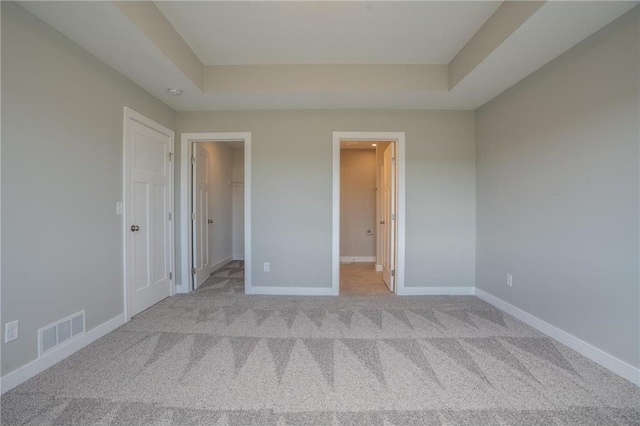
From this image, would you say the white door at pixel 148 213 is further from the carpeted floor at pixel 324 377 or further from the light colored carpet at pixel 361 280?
the light colored carpet at pixel 361 280

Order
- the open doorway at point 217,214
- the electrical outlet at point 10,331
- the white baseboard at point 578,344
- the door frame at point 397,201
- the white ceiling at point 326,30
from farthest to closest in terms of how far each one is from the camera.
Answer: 1. the open doorway at point 217,214
2. the door frame at point 397,201
3. the white ceiling at point 326,30
4. the white baseboard at point 578,344
5. the electrical outlet at point 10,331

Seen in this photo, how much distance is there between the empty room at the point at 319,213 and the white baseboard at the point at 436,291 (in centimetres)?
2

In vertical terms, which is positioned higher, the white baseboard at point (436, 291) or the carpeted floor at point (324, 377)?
the white baseboard at point (436, 291)

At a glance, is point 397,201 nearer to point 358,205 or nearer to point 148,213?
point 358,205

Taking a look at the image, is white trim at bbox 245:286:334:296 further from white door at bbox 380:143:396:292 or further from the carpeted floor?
white door at bbox 380:143:396:292

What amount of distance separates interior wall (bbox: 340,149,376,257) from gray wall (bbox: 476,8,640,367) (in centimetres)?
284

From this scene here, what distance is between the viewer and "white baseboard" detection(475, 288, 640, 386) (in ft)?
5.56

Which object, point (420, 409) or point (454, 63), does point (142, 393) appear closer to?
point (420, 409)

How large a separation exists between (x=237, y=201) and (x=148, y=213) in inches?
114

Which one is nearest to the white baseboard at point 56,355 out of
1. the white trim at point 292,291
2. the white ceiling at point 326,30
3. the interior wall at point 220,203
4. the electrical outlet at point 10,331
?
the electrical outlet at point 10,331

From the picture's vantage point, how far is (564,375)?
5.69 ft

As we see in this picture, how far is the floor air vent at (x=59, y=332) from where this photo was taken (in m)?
1.78

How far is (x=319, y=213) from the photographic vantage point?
11.1ft

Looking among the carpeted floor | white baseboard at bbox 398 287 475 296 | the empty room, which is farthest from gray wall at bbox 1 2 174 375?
white baseboard at bbox 398 287 475 296
